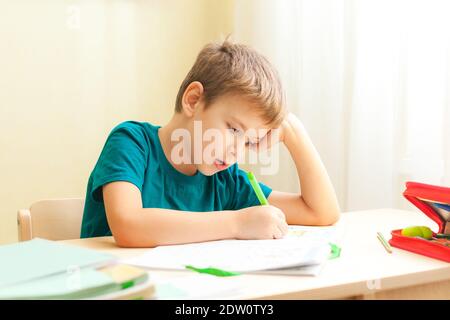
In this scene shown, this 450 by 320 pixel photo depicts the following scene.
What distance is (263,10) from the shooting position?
230 cm

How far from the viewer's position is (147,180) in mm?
1193

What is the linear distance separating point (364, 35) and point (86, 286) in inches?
57.3

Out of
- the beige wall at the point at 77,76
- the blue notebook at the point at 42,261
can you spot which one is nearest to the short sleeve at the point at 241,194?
the blue notebook at the point at 42,261

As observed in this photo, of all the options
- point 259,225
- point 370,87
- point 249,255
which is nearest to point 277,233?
point 259,225

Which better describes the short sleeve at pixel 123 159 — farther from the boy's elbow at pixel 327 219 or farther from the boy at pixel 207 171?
the boy's elbow at pixel 327 219

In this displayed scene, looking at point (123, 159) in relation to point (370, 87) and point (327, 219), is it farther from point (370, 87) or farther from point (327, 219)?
point (370, 87)

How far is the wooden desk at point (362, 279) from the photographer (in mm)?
696

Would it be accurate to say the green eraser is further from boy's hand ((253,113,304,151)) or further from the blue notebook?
the blue notebook

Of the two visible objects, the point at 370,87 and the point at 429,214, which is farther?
the point at 370,87

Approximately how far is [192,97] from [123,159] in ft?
0.65

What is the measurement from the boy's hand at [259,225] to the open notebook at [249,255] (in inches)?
0.8
